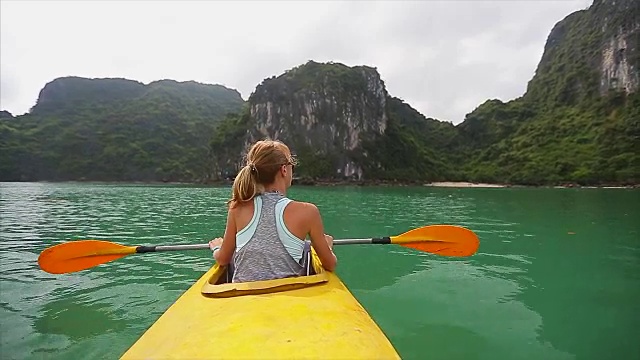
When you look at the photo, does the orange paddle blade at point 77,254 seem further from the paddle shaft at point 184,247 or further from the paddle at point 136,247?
Result: the paddle shaft at point 184,247

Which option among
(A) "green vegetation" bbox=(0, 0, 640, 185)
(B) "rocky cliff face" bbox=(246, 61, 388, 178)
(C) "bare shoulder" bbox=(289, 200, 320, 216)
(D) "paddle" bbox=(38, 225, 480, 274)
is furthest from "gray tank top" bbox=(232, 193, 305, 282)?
(B) "rocky cliff face" bbox=(246, 61, 388, 178)

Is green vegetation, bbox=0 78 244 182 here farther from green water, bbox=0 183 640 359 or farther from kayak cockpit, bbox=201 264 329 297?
kayak cockpit, bbox=201 264 329 297

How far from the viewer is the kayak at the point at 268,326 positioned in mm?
1738

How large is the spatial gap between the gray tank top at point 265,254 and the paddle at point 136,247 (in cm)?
165

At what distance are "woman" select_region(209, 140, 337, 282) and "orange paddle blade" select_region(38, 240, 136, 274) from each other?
2.42 meters

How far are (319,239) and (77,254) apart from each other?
10.1 feet

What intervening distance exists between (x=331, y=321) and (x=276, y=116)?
108 m

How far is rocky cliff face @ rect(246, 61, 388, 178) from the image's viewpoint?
106812 mm

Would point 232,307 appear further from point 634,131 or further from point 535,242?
point 634,131

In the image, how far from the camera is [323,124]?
A: 109 metres

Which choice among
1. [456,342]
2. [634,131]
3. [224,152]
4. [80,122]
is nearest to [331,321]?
[456,342]

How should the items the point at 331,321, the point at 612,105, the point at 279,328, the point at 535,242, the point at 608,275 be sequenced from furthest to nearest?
the point at 612,105
the point at 535,242
the point at 608,275
the point at 331,321
the point at 279,328

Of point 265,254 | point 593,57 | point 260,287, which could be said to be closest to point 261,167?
point 265,254

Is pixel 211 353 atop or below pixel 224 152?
below
